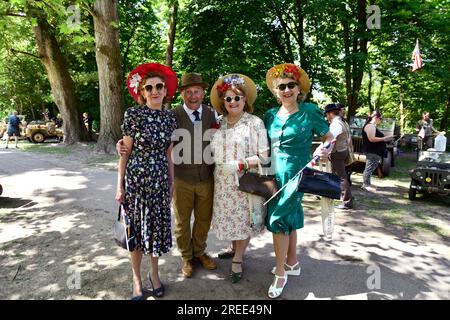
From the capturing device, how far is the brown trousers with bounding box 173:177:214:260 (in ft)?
11.7

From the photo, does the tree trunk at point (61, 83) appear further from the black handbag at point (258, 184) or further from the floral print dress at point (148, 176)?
the black handbag at point (258, 184)

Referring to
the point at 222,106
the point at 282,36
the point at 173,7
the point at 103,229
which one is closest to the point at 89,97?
the point at 173,7

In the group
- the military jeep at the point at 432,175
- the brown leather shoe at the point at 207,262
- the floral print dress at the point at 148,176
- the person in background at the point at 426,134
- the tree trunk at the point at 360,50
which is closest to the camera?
the floral print dress at the point at 148,176

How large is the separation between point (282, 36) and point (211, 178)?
Answer: 13.2 meters

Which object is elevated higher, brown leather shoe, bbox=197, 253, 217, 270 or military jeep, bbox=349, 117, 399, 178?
military jeep, bbox=349, 117, 399, 178

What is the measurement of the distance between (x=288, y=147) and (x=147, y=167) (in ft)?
4.53

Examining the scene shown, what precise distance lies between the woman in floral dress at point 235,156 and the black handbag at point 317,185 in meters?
0.44

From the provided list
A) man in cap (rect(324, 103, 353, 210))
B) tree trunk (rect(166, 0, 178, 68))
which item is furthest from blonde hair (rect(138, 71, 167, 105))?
tree trunk (rect(166, 0, 178, 68))

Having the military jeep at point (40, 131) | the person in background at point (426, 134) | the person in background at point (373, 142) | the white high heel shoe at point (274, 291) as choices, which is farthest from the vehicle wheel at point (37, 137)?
the person in background at point (426, 134)

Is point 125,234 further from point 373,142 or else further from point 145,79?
point 373,142

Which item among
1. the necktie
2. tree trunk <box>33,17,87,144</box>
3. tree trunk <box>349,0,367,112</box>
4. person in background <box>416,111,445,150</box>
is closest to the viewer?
the necktie

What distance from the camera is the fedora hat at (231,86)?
3424 mm

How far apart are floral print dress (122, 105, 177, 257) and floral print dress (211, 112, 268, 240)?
0.57m

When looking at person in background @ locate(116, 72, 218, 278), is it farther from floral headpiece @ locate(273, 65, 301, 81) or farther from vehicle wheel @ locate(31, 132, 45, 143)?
vehicle wheel @ locate(31, 132, 45, 143)
